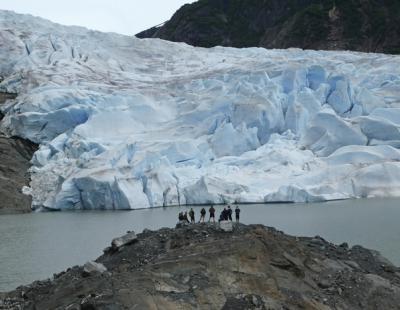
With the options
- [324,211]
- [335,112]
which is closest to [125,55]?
[335,112]

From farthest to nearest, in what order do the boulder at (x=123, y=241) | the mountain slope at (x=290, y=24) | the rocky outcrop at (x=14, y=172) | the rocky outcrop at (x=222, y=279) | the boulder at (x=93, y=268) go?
the mountain slope at (x=290, y=24), the rocky outcrop at (x=14, y=172), the boulder at (x=123, y=241), the boulder at (x=93, y=268), the rocky outcrop at (x=222, y=279)

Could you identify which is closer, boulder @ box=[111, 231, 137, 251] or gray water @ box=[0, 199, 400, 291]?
boulder @ box=[111, 231, 137, 251]

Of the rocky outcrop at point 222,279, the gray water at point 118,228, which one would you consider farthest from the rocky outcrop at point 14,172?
the rocky outcrop at point 222,279

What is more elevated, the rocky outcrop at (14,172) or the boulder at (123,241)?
the boulder at (123,241)

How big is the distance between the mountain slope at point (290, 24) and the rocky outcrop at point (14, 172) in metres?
37.2

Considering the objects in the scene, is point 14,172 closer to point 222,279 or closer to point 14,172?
point 14,172

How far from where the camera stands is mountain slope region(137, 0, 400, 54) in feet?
195

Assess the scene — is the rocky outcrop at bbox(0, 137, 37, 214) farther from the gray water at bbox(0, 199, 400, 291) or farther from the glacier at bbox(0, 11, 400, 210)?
the gray water at bbox(0, 199, 400, 291)

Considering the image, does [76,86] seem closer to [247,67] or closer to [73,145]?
[73,145]

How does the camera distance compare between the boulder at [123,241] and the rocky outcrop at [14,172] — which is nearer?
the boulder at [123,241]

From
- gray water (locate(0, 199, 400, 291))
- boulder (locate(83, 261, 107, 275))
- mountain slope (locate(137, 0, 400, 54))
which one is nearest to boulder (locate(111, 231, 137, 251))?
boulder (locate(83, 261, 107, 275))

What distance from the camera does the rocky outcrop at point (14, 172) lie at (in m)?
24.7

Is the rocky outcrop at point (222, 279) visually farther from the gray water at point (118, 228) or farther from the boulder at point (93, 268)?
the gray water at point (118, 228)

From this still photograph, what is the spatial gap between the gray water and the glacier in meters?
1.30
